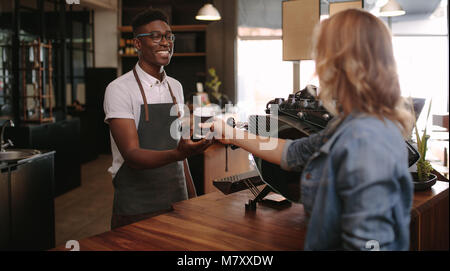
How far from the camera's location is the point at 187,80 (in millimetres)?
8750

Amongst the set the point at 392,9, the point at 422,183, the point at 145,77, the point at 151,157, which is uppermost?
the point at 392,9

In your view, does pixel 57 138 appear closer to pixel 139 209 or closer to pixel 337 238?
pixel 139 209

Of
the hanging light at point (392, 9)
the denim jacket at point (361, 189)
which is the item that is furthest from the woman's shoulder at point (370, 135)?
the hanging light at point (392, 9)

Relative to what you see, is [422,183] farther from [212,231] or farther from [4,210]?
[4,210]

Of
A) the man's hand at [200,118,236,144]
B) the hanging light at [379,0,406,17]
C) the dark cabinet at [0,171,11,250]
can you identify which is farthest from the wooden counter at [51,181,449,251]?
the hanging light at [379,0,406,17]

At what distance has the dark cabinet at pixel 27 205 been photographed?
3.01m

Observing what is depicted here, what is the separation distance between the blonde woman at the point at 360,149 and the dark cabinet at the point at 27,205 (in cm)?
266

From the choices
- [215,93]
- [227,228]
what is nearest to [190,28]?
[215,93]

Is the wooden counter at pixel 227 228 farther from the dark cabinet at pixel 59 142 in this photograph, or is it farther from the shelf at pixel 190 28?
the shelf at pixel 190 28

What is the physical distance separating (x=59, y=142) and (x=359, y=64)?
5.12m

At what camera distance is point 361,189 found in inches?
35.2

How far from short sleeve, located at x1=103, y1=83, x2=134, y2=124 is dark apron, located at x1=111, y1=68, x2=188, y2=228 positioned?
0.11 m

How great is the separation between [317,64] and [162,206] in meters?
1.16

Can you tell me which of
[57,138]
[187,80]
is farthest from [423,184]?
[187,80]
